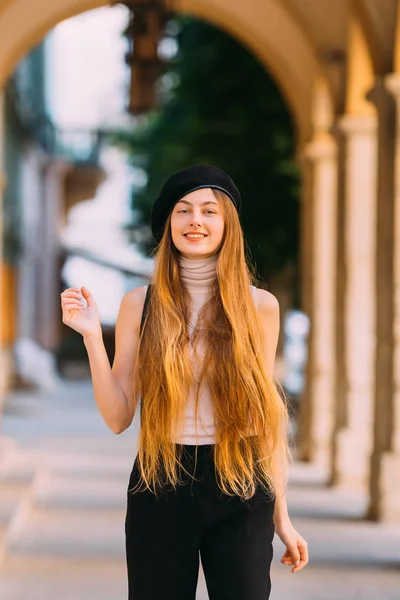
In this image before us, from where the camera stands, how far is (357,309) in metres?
10.6

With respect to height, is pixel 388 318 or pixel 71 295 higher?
pixel 388 318

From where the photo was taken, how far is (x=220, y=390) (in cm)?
304

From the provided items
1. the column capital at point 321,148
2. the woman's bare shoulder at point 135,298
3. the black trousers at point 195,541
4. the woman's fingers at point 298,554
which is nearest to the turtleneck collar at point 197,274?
the woman's bare shoulder at point 135,298

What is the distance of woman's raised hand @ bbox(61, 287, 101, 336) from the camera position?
3.03 metres

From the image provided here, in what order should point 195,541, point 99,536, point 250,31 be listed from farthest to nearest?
1. point 250,31
2. point 99,536
3. point 195,541

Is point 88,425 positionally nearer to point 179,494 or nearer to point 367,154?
point 367,154

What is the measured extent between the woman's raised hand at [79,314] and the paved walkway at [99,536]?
3.46 metres

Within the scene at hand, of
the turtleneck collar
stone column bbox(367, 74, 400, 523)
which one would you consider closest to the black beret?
the turtleneck collar

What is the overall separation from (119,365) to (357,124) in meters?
7.57

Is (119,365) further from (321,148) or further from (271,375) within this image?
(321,148)

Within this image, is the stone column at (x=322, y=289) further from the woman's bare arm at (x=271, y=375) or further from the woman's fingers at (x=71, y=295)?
the woman's fingers at (x=71, y=295)

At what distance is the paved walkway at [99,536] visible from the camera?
21.2ft

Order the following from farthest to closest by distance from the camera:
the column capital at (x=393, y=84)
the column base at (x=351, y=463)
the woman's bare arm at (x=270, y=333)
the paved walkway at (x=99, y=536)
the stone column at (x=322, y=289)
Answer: the stone column at (x=322, y=289)
the column base at (x=351, y=463)
the column capital at (x=393, y=84)
the paved walkway at (x=99, y=536)
the woman's bare arm at (x=270, y=333)

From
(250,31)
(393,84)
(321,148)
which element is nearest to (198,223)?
(393,84)
